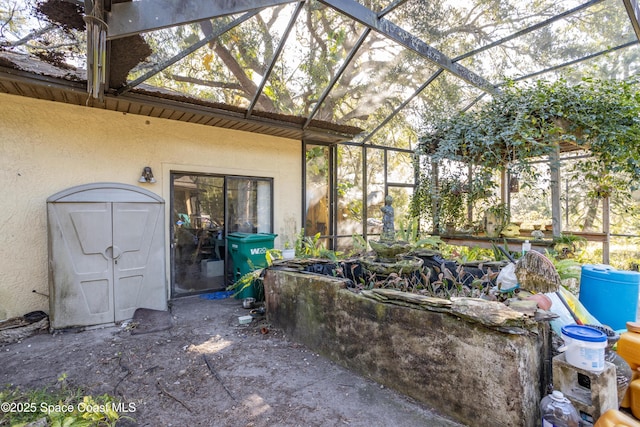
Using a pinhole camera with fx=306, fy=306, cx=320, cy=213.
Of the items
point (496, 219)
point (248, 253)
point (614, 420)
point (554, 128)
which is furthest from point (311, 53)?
point (614, 420)

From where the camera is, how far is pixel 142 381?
2.59 meters

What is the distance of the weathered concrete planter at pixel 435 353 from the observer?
1726 millimetres

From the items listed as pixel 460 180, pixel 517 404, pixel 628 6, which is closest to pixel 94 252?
pixel 517 404

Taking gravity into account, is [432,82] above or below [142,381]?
above

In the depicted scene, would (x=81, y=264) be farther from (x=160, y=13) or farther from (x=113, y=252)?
(x=160, y=13)

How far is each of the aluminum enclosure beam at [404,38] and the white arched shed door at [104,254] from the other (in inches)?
139

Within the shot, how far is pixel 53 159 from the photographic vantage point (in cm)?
399

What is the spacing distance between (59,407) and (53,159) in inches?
129

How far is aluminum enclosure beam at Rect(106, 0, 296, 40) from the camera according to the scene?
2381mm

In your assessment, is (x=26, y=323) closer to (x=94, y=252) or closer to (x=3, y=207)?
(x=94, y=252)

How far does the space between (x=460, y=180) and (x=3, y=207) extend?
269 inches

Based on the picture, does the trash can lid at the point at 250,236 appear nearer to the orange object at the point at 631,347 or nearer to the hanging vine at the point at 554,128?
the hanging vine at the point at 554,128

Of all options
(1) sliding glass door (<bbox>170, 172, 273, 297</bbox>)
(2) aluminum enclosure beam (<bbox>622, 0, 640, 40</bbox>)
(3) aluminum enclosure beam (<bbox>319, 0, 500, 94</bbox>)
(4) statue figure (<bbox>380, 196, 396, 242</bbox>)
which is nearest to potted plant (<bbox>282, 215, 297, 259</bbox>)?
(1) sliding glass door (<bbox>170, 172, 273, 297</bbox>)

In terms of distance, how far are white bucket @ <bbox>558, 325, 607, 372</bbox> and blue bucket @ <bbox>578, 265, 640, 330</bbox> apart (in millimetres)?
1369
